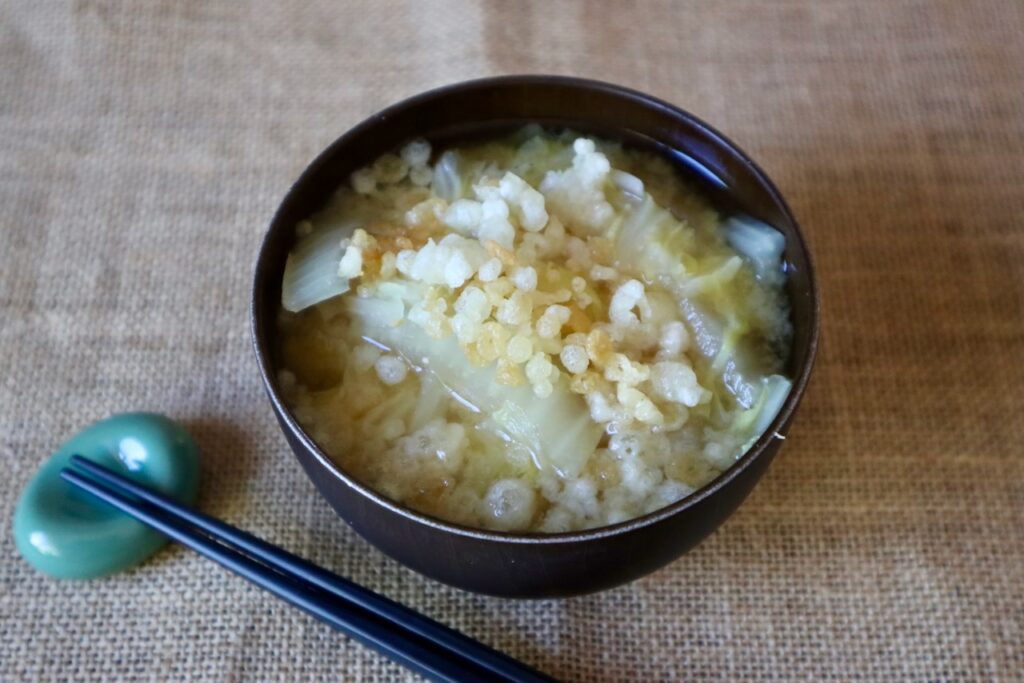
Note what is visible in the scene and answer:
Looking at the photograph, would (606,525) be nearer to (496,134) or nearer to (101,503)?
(496,134)

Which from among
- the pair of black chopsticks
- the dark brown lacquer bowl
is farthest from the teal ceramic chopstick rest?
the dark brown lacquer bowl

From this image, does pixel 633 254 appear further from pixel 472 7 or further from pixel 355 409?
pixel 472 7

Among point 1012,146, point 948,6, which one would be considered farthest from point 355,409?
point 948,6

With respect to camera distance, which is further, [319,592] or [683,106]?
[683,106]

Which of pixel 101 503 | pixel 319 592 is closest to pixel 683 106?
pixel 319 592

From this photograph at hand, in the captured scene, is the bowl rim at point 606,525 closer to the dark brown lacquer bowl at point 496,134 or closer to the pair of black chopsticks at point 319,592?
the dark brown lacquer bowl at point 496,134

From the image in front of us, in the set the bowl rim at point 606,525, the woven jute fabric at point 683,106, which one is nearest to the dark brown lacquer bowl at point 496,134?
the bowl rim at point 606,525
